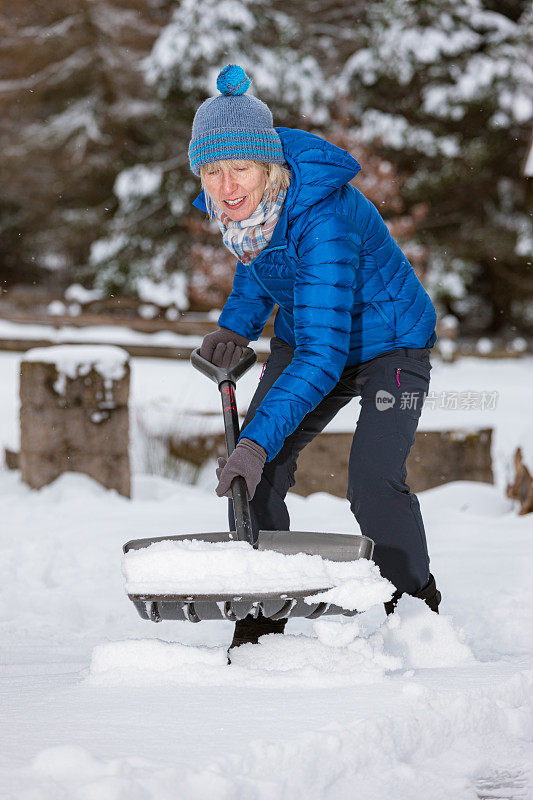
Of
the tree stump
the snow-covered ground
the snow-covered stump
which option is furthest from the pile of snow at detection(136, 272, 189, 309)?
the snow-covered ground

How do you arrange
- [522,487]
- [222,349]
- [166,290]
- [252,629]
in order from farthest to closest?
[166,290] < [522,487] < [222,349] < [252,629]

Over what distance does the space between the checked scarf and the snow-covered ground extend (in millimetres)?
949

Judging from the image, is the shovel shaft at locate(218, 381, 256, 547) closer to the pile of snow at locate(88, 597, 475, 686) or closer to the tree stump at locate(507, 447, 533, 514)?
the pile of snow at locate(88, 597, 475, 686)

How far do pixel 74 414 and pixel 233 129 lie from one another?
8.53ft

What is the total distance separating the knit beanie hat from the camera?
2.23 m

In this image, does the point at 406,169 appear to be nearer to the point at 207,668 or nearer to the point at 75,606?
the point at 75,606

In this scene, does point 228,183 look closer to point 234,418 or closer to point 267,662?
point 234,418

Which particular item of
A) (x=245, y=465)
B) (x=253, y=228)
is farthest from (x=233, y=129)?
(x=245, y=465)

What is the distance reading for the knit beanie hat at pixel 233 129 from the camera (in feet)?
7.32

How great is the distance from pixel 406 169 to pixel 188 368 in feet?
19.2

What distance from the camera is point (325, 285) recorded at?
218 centimetres

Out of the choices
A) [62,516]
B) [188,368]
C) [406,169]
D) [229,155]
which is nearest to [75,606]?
[62,516]

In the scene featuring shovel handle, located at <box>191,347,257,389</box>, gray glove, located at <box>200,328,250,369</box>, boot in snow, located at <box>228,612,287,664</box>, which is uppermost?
gray glove, located at <box>200,328,250,369</box>

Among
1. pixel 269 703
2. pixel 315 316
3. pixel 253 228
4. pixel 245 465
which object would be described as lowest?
pixel 269 703
